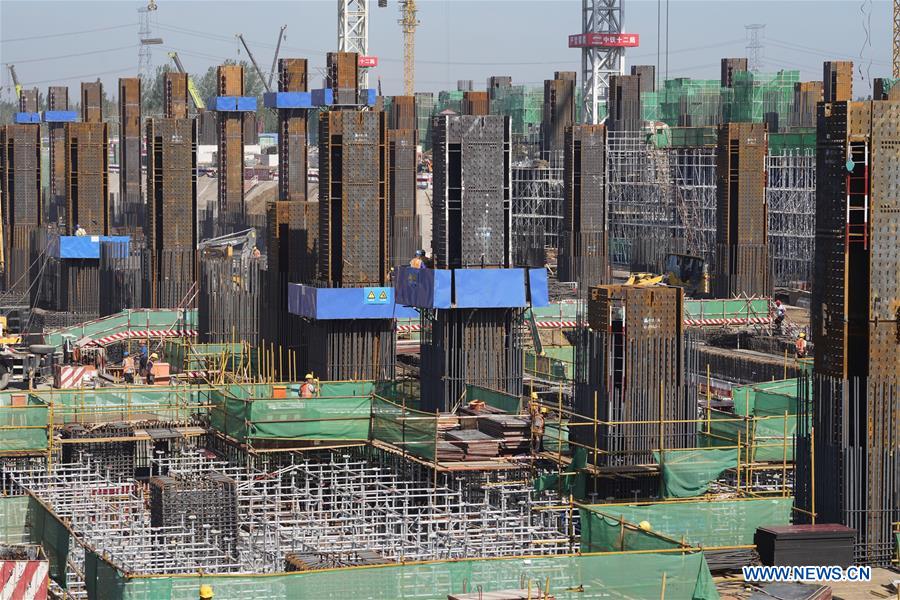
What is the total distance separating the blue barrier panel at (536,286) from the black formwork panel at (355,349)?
453 cm

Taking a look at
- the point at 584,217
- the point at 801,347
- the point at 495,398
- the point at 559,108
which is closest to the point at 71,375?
the point at 495,398

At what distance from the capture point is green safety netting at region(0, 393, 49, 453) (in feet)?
95.1

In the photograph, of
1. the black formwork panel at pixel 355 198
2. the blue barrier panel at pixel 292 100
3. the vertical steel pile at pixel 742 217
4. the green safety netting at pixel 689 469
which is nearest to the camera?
the green safety netting at pixel 689 469

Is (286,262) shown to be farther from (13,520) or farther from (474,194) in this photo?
(13,520)

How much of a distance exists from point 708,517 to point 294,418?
9674 mm

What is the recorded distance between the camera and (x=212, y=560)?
22375 millimetres

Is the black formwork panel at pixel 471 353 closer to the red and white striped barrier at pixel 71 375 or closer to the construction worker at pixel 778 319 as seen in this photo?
the red and white striped barrier at pixel 71 375

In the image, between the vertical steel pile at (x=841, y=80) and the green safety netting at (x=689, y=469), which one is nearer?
the green safety netting at (x=689, y=469)

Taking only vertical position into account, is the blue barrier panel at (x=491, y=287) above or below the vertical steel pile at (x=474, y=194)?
below

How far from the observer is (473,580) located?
742 inches

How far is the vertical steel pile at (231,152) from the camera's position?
80000 mm

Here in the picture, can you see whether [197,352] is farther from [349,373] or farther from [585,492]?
[585,492]

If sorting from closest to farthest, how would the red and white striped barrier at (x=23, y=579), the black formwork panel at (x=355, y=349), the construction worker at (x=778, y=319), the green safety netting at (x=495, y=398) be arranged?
the red and white striped barrier at (x=23, y=579) < the green safety netting at (x=495, y=398) < the black formwork panel at (x=355, y=349) < the construction worker at (x=778, y=319)

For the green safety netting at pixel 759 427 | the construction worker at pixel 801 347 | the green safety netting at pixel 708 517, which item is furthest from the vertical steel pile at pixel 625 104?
the green safety netting at pixel 708 517
